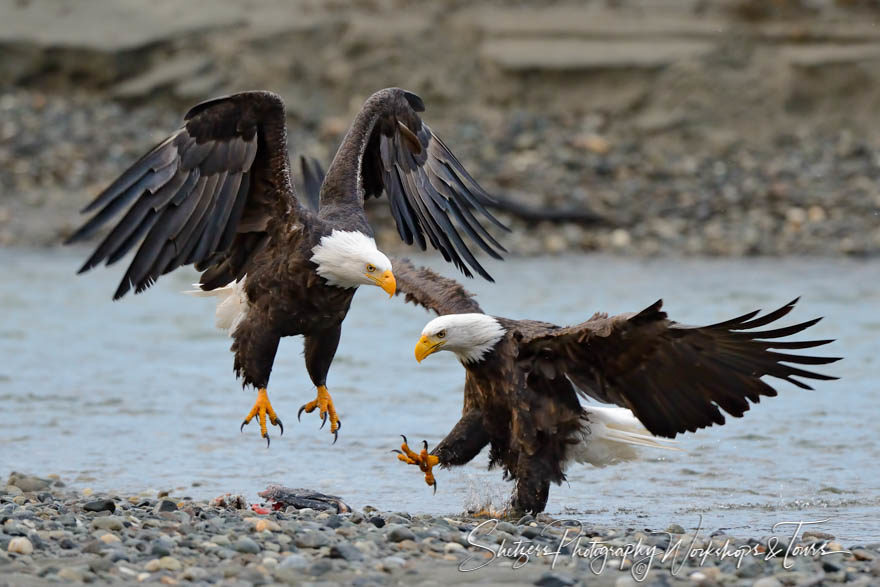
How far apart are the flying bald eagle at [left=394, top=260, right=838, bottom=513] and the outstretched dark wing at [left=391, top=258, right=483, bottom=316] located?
13 millimetres

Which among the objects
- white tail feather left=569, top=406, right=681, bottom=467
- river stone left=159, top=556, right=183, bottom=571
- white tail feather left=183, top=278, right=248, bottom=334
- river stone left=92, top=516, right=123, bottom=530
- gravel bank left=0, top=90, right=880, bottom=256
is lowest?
river stone left=159, top=556, right=183, bottom=571

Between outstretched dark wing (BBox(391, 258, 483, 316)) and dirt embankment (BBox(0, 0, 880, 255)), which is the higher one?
dirt embankment (BBox(0, 0, 880, 255))

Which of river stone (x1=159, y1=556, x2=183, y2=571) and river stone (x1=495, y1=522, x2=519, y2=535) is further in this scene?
river stone (x1=495, y1=522, x2=519, y2=535)

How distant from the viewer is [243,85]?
16.4m

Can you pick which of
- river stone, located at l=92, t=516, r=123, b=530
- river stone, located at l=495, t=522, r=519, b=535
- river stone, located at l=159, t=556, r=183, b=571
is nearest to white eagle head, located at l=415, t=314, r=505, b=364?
river stone, located at l=495, t=522, r=519, b=535

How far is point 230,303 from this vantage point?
619 cm

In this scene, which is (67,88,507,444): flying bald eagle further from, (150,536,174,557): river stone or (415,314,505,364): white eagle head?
(150,536,174,557): river stone

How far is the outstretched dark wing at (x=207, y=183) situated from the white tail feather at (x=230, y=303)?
28cm

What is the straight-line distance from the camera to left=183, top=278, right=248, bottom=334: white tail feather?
604 cm

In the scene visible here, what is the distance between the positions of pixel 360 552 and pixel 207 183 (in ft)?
6.46

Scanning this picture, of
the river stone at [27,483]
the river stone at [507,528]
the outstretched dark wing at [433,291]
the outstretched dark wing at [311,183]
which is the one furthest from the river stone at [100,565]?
the outstretched dark wing at [311,183]

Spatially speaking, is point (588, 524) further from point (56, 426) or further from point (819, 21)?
point (819, 21)

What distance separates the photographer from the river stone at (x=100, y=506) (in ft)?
15.8
